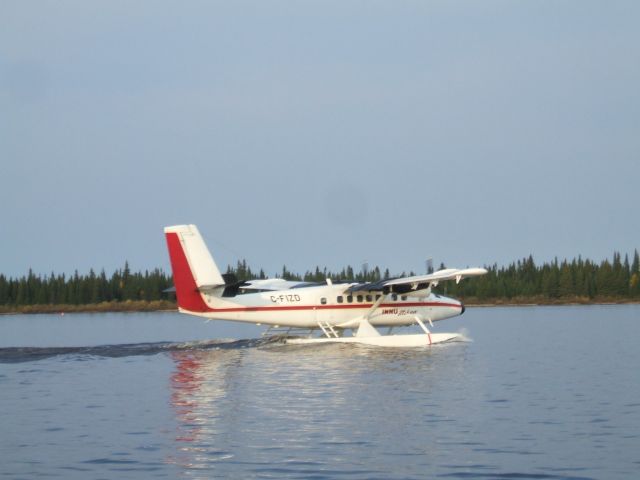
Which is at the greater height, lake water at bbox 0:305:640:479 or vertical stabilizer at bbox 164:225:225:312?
vertical stabilizer at bbox 164:225:225:312

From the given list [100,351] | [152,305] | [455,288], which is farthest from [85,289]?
[100,351]

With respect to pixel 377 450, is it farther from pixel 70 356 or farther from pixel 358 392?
pixel 70 356

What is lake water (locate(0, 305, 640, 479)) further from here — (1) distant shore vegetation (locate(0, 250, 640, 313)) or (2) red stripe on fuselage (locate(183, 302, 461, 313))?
(1) distant shore vegetation (locate(0, 250, 640, 313))

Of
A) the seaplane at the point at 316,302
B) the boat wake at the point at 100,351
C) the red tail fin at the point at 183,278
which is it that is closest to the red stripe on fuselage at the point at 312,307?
the seaplane at the point at 316,302

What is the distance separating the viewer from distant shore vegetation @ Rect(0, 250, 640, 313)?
11094cm

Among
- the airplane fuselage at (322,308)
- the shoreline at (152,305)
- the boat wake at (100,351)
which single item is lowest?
the boat wake at (100,351)

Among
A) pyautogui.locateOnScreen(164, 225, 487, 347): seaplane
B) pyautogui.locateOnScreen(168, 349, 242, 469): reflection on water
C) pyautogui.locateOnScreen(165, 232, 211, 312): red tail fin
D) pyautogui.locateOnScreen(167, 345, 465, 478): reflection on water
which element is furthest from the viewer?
pyautogui.locateOnScreen(164, 225, 487, 347): seaplane

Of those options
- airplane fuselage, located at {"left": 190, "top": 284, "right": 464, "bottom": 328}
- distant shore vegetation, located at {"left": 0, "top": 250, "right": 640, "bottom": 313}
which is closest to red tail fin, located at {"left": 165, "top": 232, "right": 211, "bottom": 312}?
airplane fuselage, located at {"left": 190, "top": 284, "right": 464, "bottom": 328}

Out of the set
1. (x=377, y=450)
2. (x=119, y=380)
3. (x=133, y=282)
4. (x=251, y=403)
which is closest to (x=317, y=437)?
(x=377, y=450)

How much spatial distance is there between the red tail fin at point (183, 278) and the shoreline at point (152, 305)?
70.7m

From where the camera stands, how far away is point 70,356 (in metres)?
35.9

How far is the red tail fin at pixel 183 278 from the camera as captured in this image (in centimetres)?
3550

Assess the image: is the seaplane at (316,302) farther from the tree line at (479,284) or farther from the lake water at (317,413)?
the tree line at (479,284)

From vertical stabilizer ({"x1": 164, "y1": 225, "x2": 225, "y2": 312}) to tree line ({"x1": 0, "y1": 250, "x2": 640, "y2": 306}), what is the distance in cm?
7015
